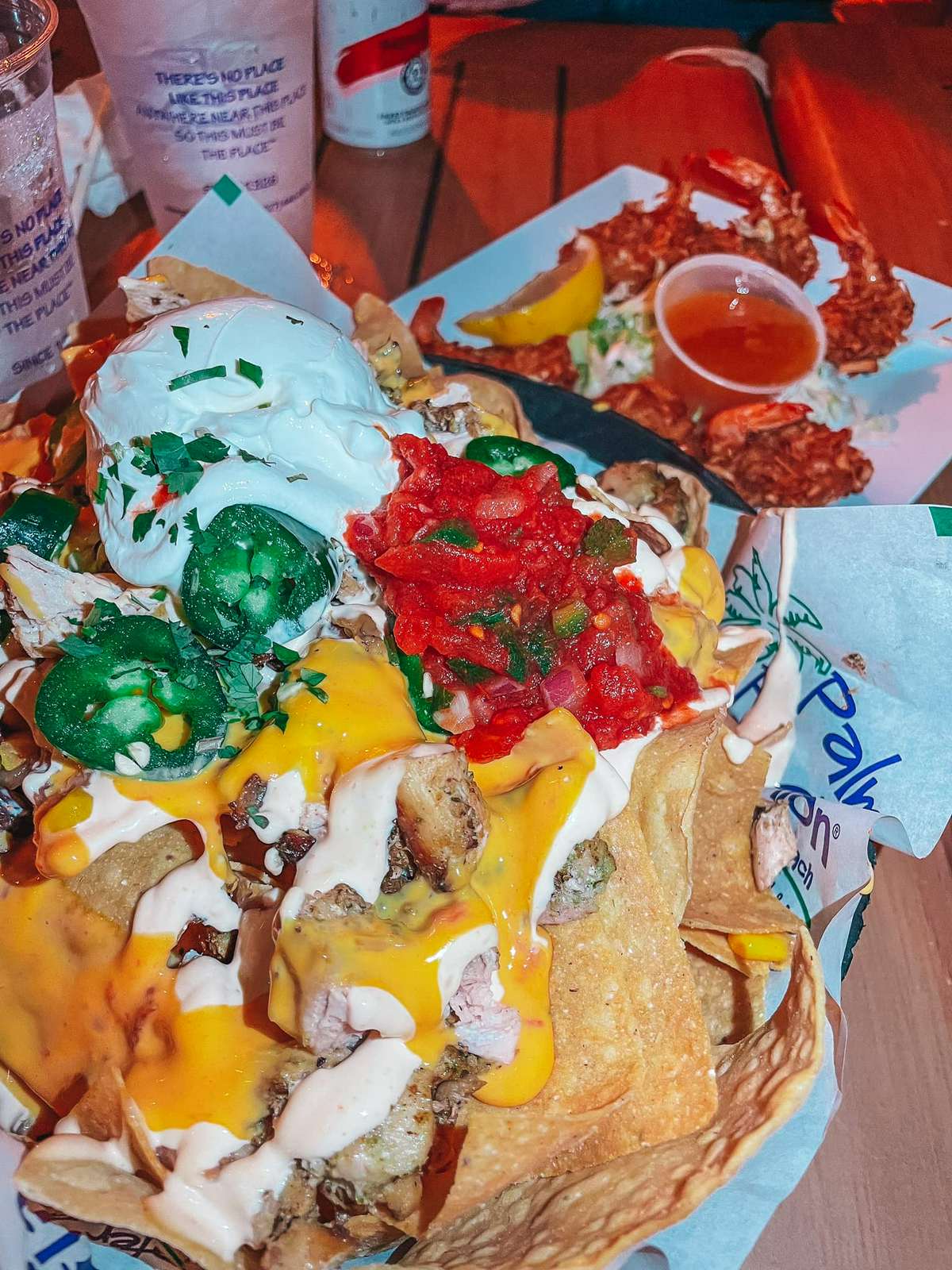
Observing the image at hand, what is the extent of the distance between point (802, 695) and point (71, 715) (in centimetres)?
124

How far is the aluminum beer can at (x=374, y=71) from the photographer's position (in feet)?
10.3

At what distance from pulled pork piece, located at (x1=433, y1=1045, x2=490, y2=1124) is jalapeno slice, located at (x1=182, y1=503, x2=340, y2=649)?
57 centimetres

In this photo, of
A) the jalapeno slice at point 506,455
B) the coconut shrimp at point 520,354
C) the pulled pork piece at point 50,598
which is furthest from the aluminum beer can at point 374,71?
the pulled pork piece at point 50,598

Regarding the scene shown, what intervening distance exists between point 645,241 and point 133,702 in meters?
2.50

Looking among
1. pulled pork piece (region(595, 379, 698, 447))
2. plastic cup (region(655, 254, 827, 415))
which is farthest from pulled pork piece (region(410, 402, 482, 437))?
plastic cup (region(655, 254, 827, 415))

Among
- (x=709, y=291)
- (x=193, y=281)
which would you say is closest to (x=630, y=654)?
(x=193, y=281)

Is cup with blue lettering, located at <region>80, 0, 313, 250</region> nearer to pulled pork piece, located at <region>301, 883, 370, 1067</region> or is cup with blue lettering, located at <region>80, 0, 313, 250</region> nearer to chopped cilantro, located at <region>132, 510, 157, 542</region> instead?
chopped cilantro, located at <region>132, 510, 157, 542</region>

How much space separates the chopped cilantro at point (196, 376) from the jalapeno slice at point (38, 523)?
1.13 ft

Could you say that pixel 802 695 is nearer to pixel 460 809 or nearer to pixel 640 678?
pixel 640 678

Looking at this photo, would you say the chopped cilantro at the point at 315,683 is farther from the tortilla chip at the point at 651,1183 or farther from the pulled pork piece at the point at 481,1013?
the tortilla chip at the point at 651,1183

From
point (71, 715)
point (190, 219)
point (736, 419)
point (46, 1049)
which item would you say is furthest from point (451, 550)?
point (736, 419)

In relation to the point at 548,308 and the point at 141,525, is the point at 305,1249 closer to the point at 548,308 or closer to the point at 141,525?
the point at 141,525

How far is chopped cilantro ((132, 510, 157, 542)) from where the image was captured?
1.35m

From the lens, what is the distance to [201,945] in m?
1.37
